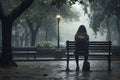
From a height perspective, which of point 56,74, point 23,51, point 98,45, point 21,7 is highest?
point 21,7

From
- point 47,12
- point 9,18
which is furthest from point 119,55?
point 47,12

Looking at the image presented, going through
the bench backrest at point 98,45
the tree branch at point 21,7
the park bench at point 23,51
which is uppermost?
the tree branch at point 21,7

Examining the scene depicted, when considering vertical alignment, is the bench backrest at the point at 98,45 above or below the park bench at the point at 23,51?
above

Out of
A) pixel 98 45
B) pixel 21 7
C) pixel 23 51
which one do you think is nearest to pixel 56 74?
pixel 98 45

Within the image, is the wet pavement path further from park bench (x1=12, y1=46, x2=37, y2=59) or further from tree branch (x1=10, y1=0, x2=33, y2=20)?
park bench (x1=12, y1=46, x2=37, y2=59)

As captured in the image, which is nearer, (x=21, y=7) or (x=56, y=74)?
(x=56, y=74)

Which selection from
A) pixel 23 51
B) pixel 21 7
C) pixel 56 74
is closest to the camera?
pixel 56 74

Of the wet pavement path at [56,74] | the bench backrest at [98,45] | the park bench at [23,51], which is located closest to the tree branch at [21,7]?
the bench backrest at [98,45]

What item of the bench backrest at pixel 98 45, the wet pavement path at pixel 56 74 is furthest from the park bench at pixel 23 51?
the wet pavement path at pixel 56 74

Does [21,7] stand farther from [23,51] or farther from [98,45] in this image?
[23,51]

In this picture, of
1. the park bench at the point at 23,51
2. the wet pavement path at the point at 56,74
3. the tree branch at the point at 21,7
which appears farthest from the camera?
the park bench at the point at 23,51

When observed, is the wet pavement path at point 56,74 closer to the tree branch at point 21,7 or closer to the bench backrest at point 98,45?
the bench backrest at point 98,45

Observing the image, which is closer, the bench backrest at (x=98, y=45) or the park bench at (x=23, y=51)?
the bench backrest at (x=98, y=45)

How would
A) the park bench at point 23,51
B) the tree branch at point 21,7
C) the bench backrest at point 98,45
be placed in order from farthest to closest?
the park bench at point 23,51
the tree branch at point 21,7
the bench backrest at point 98,45
